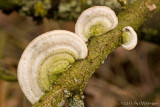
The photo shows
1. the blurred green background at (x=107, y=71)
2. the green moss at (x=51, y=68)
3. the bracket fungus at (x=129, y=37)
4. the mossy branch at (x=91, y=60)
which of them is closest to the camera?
the mossy branch at (x=91, y=60)

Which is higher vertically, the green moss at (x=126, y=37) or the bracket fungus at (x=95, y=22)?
the bracket fungus at (x=95, y=22)

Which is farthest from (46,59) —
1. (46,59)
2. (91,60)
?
(91,60)

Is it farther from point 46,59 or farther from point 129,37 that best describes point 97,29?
point 46,59

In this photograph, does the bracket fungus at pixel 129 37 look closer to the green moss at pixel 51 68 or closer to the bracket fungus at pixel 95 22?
the bracket fungus at pixel 95 22

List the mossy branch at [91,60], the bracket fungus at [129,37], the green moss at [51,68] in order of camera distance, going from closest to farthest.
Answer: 1. the mossy branch at [91,60]
2. the green moss at [51,68]
3. the bracket fungus at [129,37]

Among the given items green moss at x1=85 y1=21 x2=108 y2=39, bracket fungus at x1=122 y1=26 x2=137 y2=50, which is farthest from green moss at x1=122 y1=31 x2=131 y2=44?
green moss at x1=85 y1=21 x2=108 y2=39

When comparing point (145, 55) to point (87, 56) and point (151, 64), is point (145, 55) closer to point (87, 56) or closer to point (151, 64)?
point (151, 64)

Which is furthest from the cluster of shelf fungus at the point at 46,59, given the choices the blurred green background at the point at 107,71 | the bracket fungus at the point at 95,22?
the blurred green background at the point at 107,71
